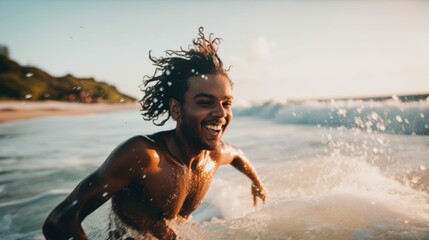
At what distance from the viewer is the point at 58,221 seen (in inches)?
78.6

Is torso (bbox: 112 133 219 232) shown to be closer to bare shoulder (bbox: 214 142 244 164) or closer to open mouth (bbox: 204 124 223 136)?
open mouth (bbox: 204 124 223 136)

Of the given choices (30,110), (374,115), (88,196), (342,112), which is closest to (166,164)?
(88,196)

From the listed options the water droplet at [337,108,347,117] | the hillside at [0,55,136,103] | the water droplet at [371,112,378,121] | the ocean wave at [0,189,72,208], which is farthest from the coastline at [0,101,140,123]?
the water droplet at [371,112,378,121]

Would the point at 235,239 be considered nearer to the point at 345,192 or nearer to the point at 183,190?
the point at 183,190

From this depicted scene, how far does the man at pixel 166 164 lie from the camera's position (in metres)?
2.10

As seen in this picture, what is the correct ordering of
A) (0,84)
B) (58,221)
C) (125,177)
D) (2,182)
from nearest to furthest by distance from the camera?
(58,221) < (125,177) < (2,182) < (0,84)

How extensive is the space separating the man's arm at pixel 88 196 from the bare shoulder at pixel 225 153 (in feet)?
3.56

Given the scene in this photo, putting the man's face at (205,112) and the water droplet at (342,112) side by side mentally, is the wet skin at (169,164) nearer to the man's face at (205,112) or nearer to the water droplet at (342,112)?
the man's face at (205,112)

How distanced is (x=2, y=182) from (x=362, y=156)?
286 inches

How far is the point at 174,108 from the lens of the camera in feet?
8.95

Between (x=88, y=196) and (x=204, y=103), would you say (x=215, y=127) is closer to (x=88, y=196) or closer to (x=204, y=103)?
(x=204, y=103)

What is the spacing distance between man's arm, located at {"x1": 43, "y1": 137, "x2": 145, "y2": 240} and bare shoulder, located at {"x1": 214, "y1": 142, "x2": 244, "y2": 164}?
1086 millimetres

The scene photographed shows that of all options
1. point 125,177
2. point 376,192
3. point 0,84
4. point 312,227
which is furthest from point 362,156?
point 0,84

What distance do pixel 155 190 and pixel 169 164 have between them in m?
0.22
